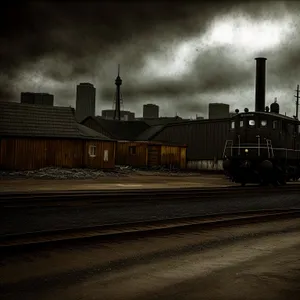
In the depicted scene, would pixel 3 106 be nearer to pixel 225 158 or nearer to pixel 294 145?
pixel 225 158

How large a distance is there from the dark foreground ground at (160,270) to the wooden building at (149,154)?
34573mm

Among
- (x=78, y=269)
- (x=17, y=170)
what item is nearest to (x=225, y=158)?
(x=17, y=170)

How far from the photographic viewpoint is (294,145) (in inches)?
967

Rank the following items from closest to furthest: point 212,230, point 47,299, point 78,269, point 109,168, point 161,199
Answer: point 47,299 < point 78,269 < point 212,230 < point 161,199 < point 109,168

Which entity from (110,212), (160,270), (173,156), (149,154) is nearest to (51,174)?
(149,154)

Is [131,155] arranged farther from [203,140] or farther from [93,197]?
[93,197]

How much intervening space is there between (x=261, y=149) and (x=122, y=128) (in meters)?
36.6

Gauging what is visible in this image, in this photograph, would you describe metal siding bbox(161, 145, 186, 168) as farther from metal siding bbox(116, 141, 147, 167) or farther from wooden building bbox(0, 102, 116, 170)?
wooden building bbox(0, 102, 116, 170)

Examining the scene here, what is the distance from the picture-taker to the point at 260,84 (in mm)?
34156

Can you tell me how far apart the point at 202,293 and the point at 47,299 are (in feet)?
5.84

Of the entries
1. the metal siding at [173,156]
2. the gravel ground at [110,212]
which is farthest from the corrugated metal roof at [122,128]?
the gravel ground at [110,212]

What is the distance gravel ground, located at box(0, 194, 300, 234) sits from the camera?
9477mm

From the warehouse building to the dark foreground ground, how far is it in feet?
117

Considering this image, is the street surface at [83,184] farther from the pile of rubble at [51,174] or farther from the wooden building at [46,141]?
the wooden building at [46,141]
